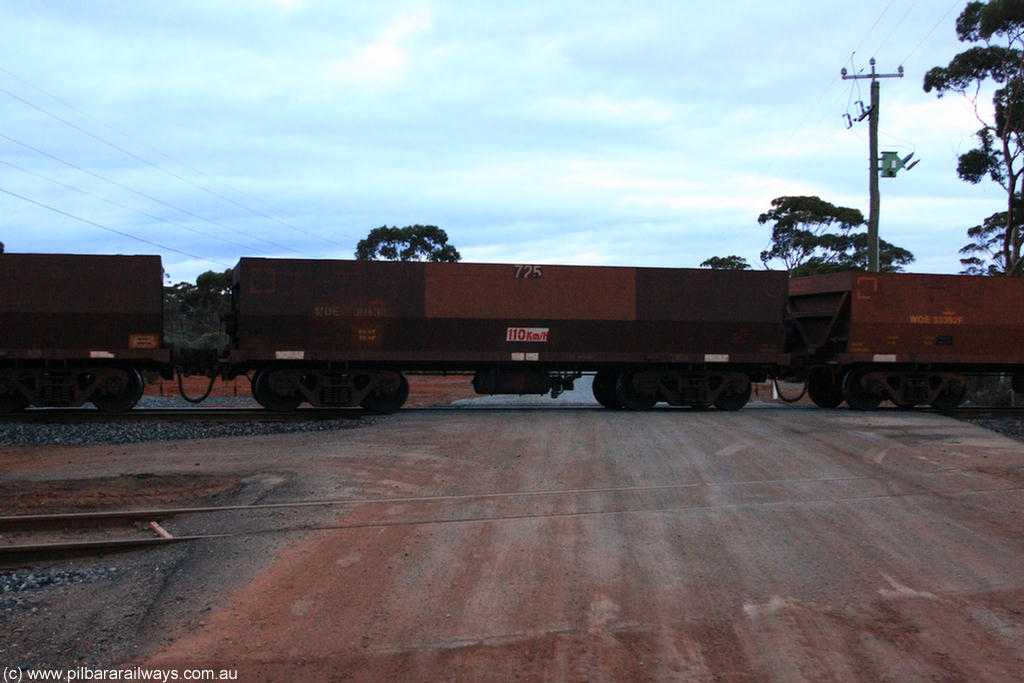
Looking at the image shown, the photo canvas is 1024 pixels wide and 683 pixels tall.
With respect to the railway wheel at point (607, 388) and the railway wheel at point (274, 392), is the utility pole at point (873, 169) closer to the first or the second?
the railway wheel at point (607, 388)

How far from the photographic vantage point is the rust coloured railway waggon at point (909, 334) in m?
17.3

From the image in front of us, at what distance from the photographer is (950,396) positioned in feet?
59.9

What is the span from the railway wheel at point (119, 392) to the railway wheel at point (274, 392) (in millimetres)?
2300

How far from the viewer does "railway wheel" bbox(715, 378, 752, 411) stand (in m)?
17.5

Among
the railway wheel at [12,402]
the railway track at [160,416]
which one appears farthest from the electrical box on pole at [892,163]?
the railway wheel at [12,402]

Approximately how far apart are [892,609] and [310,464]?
6.85 m

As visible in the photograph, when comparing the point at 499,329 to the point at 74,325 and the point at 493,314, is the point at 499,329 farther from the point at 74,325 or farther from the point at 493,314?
the point at 74,325

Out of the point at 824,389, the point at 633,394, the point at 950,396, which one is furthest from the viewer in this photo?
the point at 824,389

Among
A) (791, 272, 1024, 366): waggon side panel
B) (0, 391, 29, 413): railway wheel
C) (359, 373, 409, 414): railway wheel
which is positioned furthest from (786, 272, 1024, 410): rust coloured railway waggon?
(0, 391, 29, 413): railway wheel

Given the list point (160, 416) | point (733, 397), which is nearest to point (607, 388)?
point (733, 397)

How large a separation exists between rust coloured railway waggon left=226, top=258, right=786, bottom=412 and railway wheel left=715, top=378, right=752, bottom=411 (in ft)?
0.10

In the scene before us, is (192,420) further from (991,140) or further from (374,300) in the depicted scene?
(991,140)

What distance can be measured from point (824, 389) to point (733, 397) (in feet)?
10.2

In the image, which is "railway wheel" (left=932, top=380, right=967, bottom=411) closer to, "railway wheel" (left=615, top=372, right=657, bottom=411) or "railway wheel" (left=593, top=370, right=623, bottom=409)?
"railway wheel" (left=615, top=372, right=657, bottom=411)
